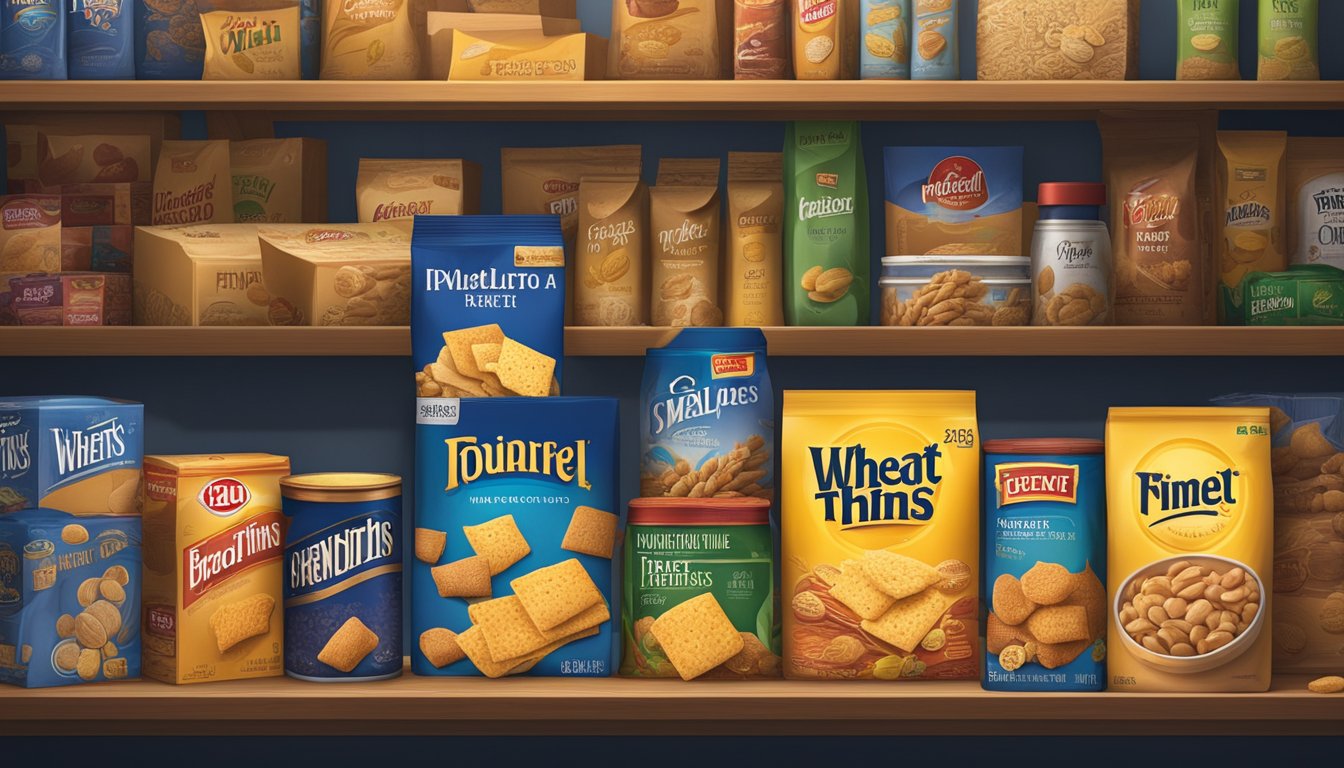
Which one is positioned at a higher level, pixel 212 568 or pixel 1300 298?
pixel 1300 298

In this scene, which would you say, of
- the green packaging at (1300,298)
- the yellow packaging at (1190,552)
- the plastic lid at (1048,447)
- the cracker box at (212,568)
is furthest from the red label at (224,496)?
the green packaging at (1300,298)

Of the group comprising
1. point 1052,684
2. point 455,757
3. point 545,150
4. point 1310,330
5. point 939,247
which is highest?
point 545,150

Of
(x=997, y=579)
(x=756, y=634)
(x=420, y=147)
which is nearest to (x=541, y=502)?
(x=756, y=634)

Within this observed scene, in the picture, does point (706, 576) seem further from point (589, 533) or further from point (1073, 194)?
point (1073, 194)

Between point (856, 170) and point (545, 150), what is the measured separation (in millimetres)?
491

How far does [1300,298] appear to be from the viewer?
6.37 ft

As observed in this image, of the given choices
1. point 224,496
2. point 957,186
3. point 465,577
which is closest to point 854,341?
point 957,186

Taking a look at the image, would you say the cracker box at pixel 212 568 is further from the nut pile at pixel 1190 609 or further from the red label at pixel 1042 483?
the nut pile at pixel 1190 609

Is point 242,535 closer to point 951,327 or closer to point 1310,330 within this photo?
point 951,327

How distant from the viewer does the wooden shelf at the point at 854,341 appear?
6.26ft

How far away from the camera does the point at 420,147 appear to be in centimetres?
223

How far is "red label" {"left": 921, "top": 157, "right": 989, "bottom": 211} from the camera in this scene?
202cm

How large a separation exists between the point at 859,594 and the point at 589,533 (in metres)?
0.37

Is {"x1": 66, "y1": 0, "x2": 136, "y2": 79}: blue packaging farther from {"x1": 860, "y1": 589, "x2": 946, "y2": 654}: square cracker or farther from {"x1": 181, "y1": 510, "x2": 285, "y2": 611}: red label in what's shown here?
{"x1": 860, "y1": 589, "x2": 946, "y2": 654}: square cracker
